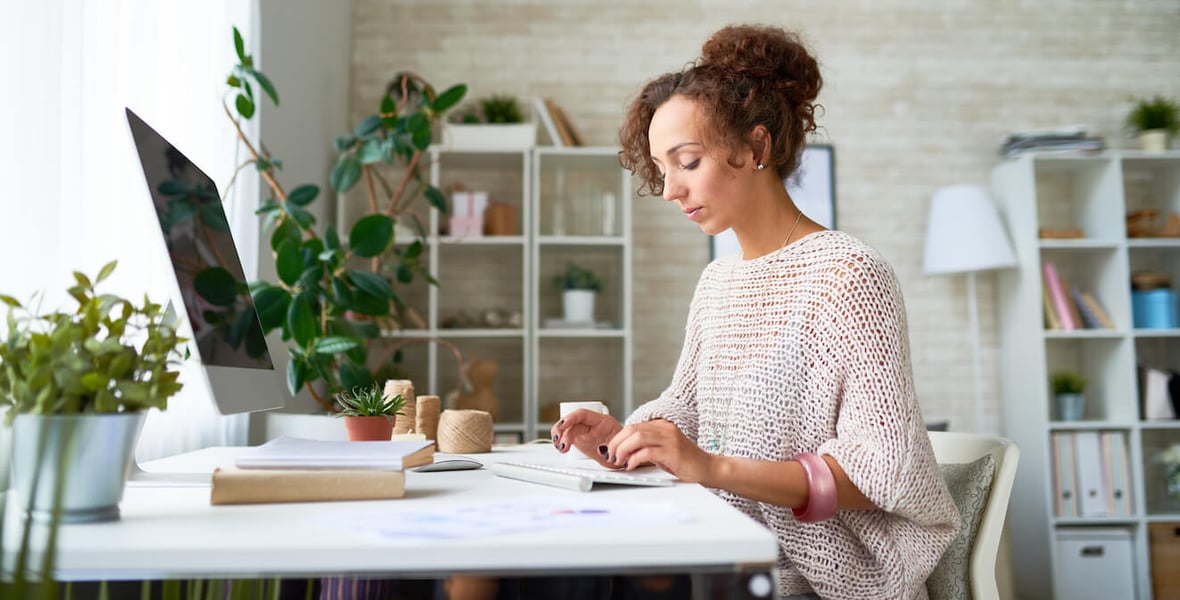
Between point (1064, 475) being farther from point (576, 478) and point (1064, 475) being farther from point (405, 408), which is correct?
point (576, 478)

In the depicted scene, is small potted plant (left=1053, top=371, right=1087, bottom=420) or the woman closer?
the woman

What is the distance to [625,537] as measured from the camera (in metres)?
0.75

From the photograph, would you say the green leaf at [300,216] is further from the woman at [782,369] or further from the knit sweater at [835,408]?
the knit sweater at [835,408]

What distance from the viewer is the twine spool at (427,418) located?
5.85 ft

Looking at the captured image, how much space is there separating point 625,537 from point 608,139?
3368 mm

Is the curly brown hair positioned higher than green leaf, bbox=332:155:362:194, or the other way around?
green leaf, bbox=332:155:362:194

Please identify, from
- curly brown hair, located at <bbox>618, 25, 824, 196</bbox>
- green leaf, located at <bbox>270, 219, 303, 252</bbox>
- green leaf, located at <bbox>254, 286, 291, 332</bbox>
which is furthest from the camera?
green leaf, located at <bbox>270, 219, 303, 252</bbox>

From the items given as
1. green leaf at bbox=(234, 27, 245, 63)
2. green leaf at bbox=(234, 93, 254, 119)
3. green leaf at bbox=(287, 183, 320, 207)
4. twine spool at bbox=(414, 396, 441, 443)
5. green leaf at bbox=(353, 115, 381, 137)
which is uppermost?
green leaf at bbox=(234, 27, 245, 63)

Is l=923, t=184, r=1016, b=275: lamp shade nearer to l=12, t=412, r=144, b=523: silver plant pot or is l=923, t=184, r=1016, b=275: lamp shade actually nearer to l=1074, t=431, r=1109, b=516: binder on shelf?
l=1074, t=431, r=1109, b=516: binder on shelf

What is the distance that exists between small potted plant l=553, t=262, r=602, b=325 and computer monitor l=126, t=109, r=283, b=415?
2168mm

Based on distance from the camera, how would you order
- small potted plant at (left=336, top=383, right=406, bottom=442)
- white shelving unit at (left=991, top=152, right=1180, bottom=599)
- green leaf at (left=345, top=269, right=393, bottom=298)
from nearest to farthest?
small potted plant at (left=336, top=383, right=406, bottom=442), green leaf at (left=345, top=269, right=393, bottom=298), white shelving unit at (left=991, top=152, right=1180, bottom=599)

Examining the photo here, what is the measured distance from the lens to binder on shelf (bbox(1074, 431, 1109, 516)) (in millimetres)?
3584

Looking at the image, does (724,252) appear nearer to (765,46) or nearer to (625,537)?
(765,46)

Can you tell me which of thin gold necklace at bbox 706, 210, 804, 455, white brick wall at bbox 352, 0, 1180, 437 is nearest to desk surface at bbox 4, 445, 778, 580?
thin gold necklace at bbox 706, 210, 804, 455
